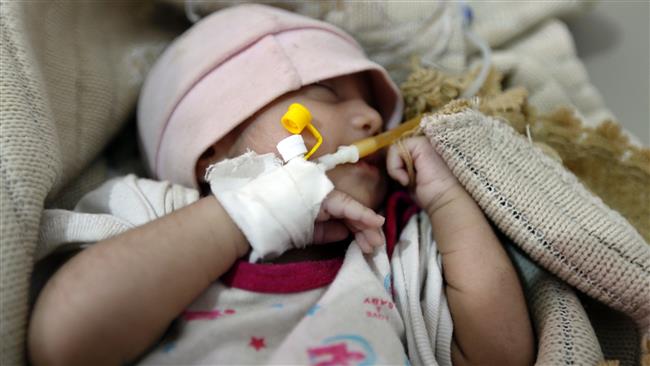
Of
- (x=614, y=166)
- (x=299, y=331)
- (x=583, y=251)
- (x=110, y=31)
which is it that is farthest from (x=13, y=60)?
(x=614, y=166)

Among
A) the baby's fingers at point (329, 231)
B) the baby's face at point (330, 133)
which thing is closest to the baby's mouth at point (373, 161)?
the baby's face at point (330, 133)

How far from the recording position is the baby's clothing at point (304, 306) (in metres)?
0.72

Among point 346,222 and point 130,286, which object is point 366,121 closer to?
point 346,222

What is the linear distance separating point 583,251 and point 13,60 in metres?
0.90

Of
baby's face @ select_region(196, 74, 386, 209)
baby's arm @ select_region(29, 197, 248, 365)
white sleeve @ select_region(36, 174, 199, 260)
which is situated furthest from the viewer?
baby's face @ select_region(196, 74, 386, 209)

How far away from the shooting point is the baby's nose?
0.94 meters

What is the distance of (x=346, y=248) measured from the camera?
914 millimetres

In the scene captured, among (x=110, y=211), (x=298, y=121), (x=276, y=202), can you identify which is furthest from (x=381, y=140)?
(x=110, y=211)

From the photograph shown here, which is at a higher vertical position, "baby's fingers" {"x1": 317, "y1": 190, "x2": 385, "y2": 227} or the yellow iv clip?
the yellow iv clip

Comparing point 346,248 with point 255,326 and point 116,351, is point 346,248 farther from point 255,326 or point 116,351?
point 116,351

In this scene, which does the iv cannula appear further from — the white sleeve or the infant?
the white sleeve

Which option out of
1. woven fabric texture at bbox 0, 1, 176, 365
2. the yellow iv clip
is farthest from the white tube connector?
woven fabric texture at bbox 0, 1, 176, 365

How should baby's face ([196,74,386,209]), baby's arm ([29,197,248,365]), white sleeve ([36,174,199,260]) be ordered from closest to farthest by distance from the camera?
1. baby's arm ([29,197,248,365])
2. white sleeve ([36,174,199,260])
3. baby's face ([196,74,386,209])

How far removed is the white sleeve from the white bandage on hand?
14 centimetres
